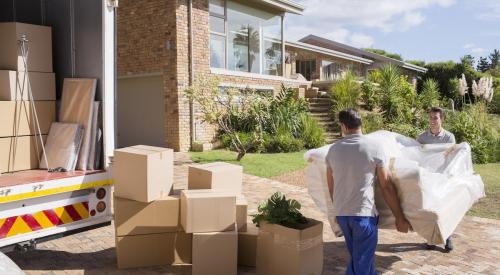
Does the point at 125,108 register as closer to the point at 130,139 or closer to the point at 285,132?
the point at 130,139

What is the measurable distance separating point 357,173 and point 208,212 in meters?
1.45

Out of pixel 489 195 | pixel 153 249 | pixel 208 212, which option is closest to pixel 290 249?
pixel 208 212

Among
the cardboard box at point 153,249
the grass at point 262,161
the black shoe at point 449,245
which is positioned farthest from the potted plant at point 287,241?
the grass at point 262,161

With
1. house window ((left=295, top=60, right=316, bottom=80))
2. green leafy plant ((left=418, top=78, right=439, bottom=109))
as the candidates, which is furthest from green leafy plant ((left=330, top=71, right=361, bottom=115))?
house window ((left=295, top=60, right=316, bottom=80))

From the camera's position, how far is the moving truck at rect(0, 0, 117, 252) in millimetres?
4066

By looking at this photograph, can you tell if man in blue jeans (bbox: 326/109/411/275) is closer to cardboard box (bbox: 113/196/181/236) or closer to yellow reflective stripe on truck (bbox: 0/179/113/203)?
cardboard box (bbox: 113/196/181/236)

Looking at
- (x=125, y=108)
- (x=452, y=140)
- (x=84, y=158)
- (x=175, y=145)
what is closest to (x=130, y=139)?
(x=125, y=108)

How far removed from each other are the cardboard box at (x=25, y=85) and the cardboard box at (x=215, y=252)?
2393 millimetres

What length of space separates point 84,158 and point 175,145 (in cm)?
843

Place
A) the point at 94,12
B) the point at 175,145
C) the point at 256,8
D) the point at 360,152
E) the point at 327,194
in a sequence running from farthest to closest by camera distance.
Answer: the point at 256,8
the point at 175,145
the point at 94,12
the point at 327,194
the point at 360,152

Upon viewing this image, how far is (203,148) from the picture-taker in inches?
523

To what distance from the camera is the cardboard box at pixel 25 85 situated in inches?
190

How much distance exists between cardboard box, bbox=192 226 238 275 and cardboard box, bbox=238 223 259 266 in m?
0.27

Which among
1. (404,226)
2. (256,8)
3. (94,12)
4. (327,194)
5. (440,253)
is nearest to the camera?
(404,226)
